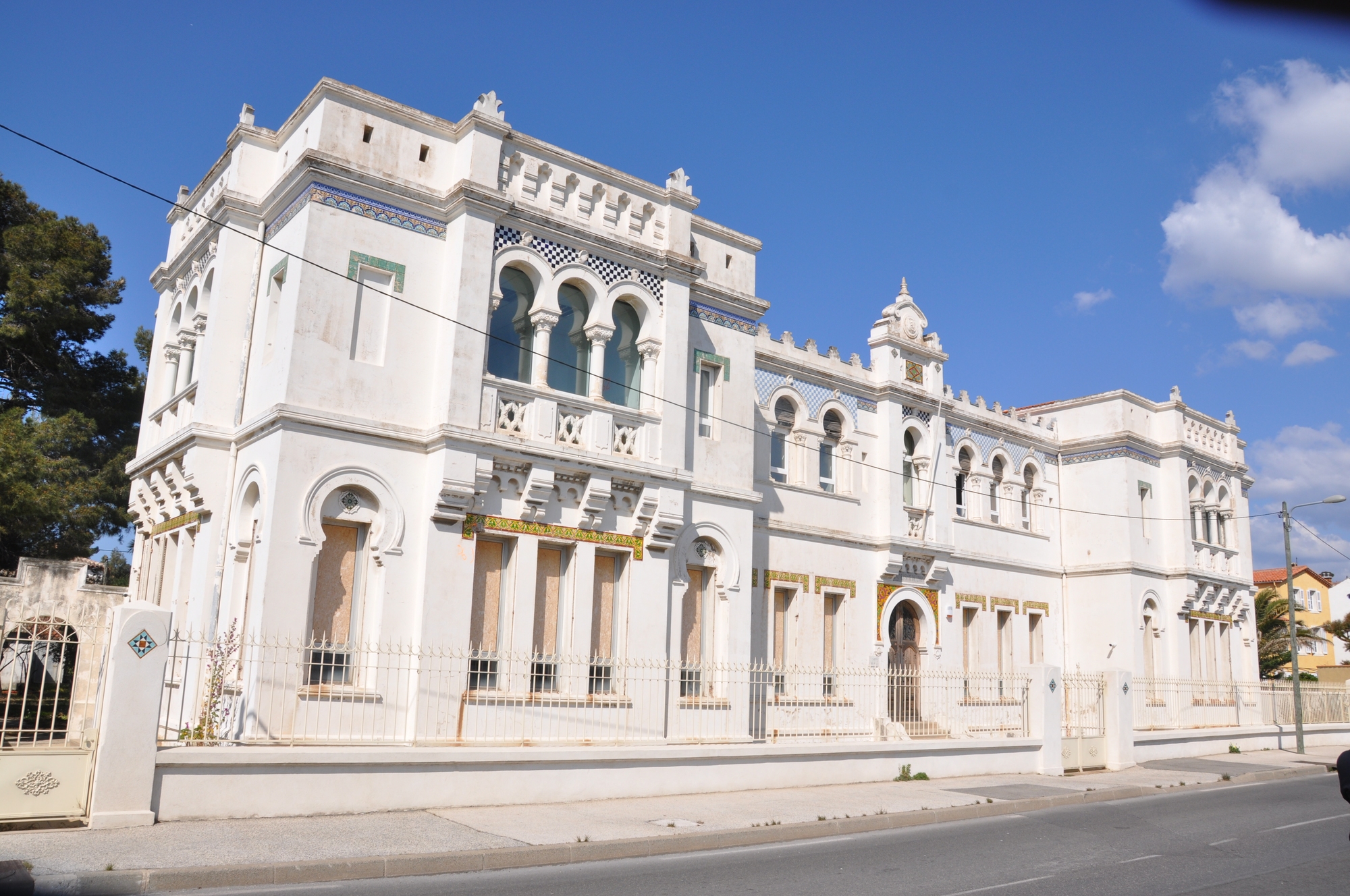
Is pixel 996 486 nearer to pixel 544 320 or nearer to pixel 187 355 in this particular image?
pixel 544 320

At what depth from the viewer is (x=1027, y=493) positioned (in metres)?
27.6

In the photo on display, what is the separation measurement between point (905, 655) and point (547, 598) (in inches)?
410

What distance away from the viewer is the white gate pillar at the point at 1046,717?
18.8 metres

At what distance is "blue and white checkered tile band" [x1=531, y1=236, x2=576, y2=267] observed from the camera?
15.9 m

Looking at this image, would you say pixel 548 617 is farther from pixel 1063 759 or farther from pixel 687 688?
pixel 1063 759

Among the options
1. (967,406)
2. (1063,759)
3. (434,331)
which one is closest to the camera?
(434,331)

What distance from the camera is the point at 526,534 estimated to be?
1509cm

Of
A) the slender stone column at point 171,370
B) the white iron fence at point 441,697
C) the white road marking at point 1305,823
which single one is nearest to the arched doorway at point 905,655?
the white iron fence at point 441,697

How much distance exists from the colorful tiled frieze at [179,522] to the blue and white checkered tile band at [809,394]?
10077 mm

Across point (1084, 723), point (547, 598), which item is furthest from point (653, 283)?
point (1084, 723)

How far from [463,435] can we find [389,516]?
4.78ft

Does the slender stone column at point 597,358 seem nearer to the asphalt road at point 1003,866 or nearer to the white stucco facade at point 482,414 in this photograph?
the white stucco facade at point 482,414

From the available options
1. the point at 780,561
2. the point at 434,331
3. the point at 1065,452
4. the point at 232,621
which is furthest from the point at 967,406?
the point at 232,621

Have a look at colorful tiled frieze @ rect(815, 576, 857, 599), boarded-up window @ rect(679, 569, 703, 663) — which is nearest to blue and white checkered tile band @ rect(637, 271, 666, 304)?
boarded-up window @ rect(679, 569, 703, 663)
